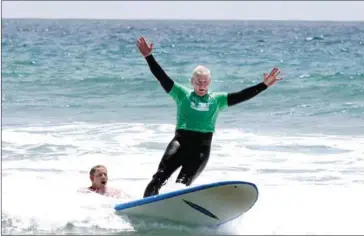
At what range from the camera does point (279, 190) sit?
32.2 ft

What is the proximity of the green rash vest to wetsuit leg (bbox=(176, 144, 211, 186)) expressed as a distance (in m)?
0.19

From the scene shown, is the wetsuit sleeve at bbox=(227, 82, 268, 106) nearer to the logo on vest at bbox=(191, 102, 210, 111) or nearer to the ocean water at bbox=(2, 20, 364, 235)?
the logo on vest at bbox=(191, 102, 210, 111)

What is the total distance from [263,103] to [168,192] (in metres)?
11.9

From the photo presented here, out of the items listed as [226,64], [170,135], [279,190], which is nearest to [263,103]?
[170,135]

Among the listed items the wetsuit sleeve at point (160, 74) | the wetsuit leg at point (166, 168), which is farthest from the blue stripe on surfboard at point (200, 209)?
the wetsuit sleeve at point (160, 74)

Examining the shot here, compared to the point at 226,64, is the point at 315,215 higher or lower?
lower

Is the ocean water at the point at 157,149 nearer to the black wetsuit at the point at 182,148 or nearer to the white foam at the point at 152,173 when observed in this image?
the white foam at the point at 152,173

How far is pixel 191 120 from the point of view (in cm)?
761

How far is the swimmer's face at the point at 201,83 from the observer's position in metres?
7.52

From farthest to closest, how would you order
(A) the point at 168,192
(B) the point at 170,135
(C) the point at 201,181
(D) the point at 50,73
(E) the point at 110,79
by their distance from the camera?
(D) the point at 50,73
(E) the point at 110,79
(B) the point at 170,135
(C) the point at 201,181
(A) the point at 168,192

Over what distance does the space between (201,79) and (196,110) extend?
0.30 m

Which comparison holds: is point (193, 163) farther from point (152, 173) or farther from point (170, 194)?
point (152, 173)

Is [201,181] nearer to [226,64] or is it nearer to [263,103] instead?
[263,103]

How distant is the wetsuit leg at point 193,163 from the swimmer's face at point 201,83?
52 centimetres
